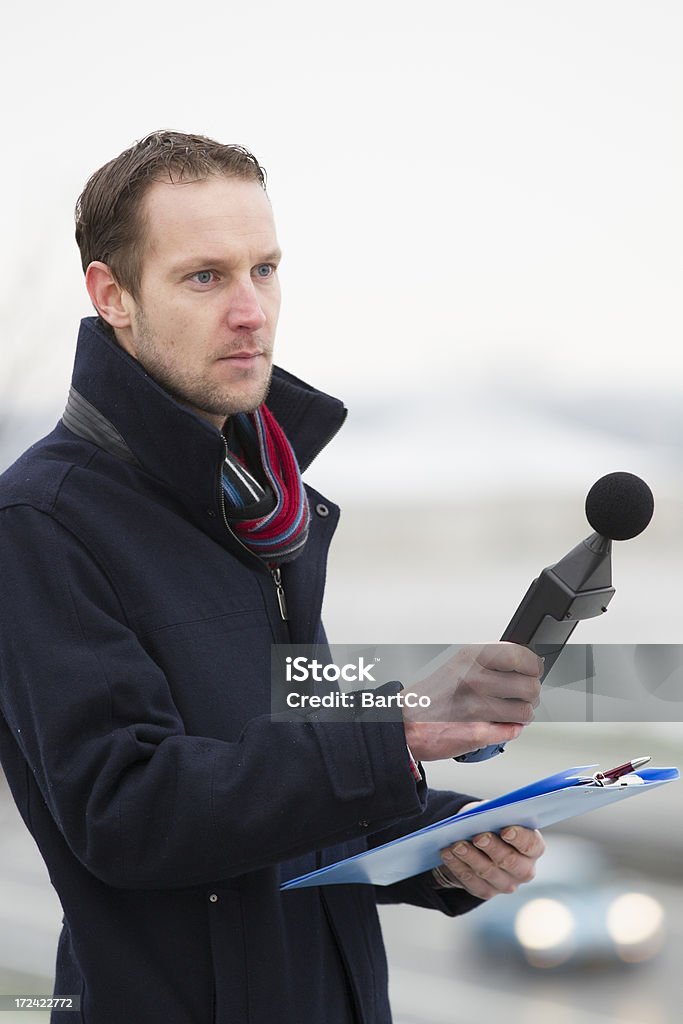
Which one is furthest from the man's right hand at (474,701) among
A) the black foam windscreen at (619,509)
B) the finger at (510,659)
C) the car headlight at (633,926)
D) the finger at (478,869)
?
the car headlight at (633,926)

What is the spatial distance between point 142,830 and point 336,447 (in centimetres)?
141

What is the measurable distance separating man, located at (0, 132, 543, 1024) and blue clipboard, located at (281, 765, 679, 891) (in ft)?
0.10

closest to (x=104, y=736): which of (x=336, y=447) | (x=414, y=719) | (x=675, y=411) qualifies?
(x=414, y=719)

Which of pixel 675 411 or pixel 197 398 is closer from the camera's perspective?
pixel 197 398

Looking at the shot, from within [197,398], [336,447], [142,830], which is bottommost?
[142,830]

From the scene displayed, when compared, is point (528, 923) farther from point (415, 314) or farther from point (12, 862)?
point (415, 314)

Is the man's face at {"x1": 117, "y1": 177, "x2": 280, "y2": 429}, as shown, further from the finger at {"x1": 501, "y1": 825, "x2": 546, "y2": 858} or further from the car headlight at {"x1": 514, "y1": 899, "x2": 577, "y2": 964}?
the car headlight at {"x1": 514, "y1": 899, "x2": 577, "y2": 964}

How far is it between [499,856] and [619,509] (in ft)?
1.13

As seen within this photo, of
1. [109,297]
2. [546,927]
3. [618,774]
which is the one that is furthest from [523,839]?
[546,927]

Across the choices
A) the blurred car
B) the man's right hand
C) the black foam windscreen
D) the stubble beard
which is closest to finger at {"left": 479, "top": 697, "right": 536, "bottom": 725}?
the man's right hand

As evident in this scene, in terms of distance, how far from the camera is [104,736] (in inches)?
31.9

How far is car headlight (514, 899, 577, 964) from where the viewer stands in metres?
2.16

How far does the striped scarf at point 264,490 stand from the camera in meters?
0.99

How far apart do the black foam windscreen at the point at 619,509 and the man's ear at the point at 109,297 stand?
0.46 m
